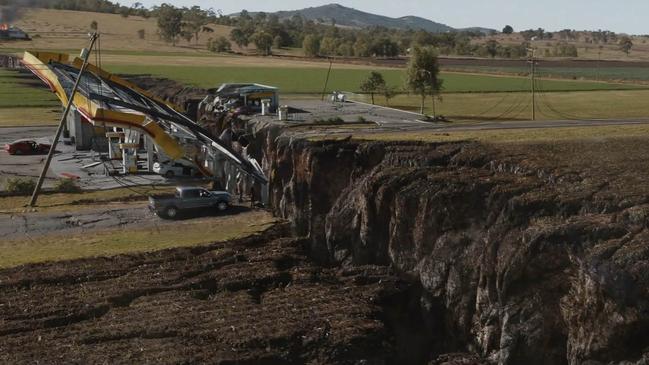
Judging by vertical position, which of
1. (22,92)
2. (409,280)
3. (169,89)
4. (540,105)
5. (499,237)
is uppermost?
(540,105)

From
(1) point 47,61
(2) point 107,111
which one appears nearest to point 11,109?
(1) point 47,61

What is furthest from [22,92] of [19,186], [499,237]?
[499,237]

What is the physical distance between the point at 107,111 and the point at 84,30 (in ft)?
473

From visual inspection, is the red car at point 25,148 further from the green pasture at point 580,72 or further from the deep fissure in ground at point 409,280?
the green pasture at point 580,72

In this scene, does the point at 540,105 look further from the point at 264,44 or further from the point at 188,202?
the point at 264,44

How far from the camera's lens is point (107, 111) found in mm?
60188

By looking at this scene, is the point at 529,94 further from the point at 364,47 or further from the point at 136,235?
the point at 364,47

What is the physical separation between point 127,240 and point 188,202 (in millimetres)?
6016

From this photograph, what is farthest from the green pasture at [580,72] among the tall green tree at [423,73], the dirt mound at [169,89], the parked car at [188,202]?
Answer: the parked car at [188,202]

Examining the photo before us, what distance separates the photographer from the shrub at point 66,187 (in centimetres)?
5228

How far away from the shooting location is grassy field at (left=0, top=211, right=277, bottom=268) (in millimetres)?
37469

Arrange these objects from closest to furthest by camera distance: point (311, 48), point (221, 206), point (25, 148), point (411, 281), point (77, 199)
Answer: point (411, 281) → point (221, 206) → point (77, 199) → point (25, 148) → point (311, 48)

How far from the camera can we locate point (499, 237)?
27.4m

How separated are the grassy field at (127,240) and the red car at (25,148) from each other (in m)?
27.7
